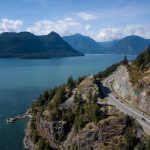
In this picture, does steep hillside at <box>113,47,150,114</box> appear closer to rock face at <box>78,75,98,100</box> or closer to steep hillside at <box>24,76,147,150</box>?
steep hillside at <box>24,76,147,150</box>

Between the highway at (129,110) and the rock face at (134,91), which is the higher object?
the rock face at (134,91)

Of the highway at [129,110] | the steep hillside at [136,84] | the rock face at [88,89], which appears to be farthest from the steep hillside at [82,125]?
the steep hillside at [136,84]

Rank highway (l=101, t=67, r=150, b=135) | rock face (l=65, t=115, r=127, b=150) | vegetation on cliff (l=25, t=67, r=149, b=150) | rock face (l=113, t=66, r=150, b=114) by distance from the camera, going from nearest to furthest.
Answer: vegetation on cliff (l=25, t=67, r=149, b=150) → rock face (l=65, t=115, r=127, b=150) → highway (l=101, t=67, r=150, b=135) → rock face (l=113, t=66, r=150, b=114)

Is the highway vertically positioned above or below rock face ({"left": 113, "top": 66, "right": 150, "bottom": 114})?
below

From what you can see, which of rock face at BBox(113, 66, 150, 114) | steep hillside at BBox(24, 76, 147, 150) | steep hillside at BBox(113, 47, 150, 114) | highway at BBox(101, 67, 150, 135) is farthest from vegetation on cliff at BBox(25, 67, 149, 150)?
steep hillside at BBox(113, 47, 150, 114)

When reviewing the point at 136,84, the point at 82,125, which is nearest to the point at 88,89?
the point at 136,84

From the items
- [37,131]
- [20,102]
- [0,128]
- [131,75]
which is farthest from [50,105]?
[20,102]

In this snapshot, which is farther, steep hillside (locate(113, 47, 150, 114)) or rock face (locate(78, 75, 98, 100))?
rock face (locate(78, 75, 98, 100))

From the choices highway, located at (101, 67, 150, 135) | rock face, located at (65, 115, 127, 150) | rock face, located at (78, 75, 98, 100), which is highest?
rock face, located at (78, 75, 98, 100)

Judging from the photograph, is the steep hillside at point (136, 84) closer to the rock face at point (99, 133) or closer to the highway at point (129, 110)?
the highway at point (129, 110)
